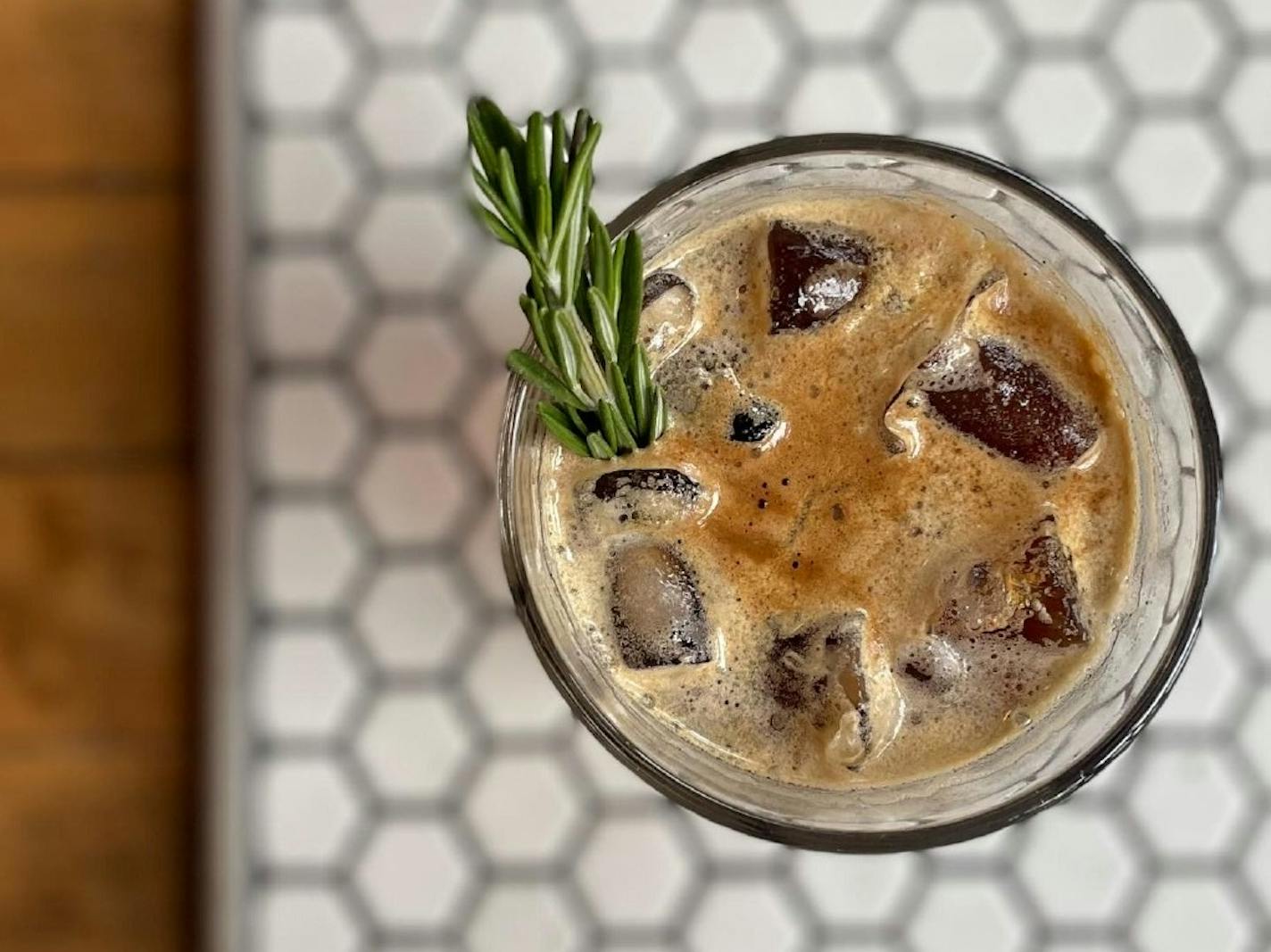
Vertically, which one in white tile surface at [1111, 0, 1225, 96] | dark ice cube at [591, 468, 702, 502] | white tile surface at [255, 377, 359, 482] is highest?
→ white tile surface at [1111, 0, 1225, 96]

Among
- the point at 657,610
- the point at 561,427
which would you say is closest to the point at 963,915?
the point at 657,610

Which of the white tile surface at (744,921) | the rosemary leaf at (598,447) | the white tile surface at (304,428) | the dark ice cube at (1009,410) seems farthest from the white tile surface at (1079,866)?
the white tile surface at (304,428)

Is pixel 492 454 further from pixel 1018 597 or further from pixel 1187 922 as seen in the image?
pixel 1187 922

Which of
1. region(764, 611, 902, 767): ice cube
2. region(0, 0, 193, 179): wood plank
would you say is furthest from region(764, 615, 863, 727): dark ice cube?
region(0, 0, 193, 179): wood plank

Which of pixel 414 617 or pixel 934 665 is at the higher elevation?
pixel 414 617

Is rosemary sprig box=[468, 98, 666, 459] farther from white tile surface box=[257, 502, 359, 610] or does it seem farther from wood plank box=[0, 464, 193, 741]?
wood plank box=[0, 464, 193, 741]

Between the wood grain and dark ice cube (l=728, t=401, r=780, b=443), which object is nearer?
dark ice cube (l=728, t=401, r=780, b=443)

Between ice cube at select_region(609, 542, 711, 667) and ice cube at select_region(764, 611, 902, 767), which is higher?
ice cube at select_region(609, 542, 711, 667)
